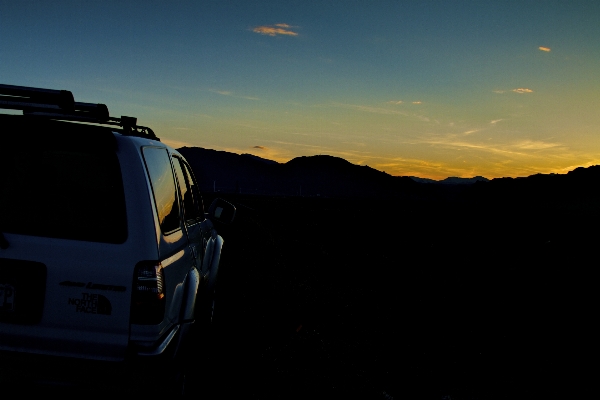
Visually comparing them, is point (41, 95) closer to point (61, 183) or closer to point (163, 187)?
Result: point (61, 183)

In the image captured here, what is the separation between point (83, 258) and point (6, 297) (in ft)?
1.36

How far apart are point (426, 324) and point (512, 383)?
2150 millimetres

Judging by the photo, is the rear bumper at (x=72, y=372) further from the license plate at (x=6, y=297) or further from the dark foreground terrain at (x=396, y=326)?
the license plate at (x=6, y=297)

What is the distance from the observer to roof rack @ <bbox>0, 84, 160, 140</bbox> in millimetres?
3395

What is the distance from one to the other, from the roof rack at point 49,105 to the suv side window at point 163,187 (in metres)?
0.20

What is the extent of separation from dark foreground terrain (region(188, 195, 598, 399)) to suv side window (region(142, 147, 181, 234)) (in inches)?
66.2

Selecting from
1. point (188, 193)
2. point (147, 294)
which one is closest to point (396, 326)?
point (188, 193)

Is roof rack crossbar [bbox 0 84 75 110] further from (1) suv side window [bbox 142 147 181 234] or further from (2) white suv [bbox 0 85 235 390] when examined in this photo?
(1) suv side window [bbox 142 147 181 234]

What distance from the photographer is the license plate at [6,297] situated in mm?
2719

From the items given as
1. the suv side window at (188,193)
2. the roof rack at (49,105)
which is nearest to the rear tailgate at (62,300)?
the roof rack at (49,105)

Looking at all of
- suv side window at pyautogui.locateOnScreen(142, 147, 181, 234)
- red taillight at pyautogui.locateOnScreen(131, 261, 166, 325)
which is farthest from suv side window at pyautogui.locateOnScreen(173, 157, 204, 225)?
red taillight at pyautogui.locateOnScreen(131, 261, 166, 325)

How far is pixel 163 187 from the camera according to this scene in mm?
3387

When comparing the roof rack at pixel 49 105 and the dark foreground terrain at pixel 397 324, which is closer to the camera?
the roof rack at pixel 49 105

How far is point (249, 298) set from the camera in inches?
Result: 320
